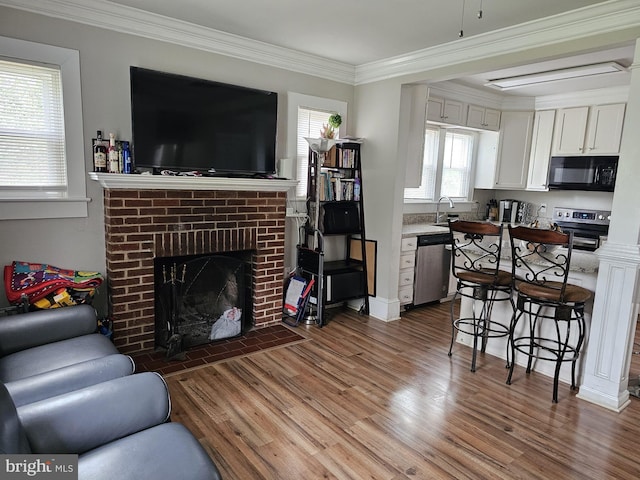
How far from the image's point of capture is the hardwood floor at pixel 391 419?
2133 millimetres

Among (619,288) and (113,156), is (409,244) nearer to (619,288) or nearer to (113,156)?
(619,288)

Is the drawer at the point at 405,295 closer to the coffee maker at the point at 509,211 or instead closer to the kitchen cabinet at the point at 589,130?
the coffee maker at the point at 509,211

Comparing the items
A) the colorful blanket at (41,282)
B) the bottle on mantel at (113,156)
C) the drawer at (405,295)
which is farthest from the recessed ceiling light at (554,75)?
the colorful blanket at (41,282)

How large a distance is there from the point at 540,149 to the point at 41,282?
5.71 meters

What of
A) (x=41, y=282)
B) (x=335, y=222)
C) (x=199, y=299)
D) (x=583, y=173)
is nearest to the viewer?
(x=41, y=282)

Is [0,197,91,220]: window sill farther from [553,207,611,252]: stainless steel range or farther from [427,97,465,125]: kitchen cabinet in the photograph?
[553,207,611,252]: stainless steel range

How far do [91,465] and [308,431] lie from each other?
1285 mm

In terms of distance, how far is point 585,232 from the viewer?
5.22 m

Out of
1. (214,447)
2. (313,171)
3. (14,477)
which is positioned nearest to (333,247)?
(313,171)

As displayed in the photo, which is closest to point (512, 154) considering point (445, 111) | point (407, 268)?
point (445, 111)

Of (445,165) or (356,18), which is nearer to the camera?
(356,18)

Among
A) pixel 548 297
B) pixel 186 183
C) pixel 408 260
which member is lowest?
pixel 408 260

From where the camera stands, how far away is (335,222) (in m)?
4.21

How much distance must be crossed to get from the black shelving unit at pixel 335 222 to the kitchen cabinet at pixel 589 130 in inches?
112
